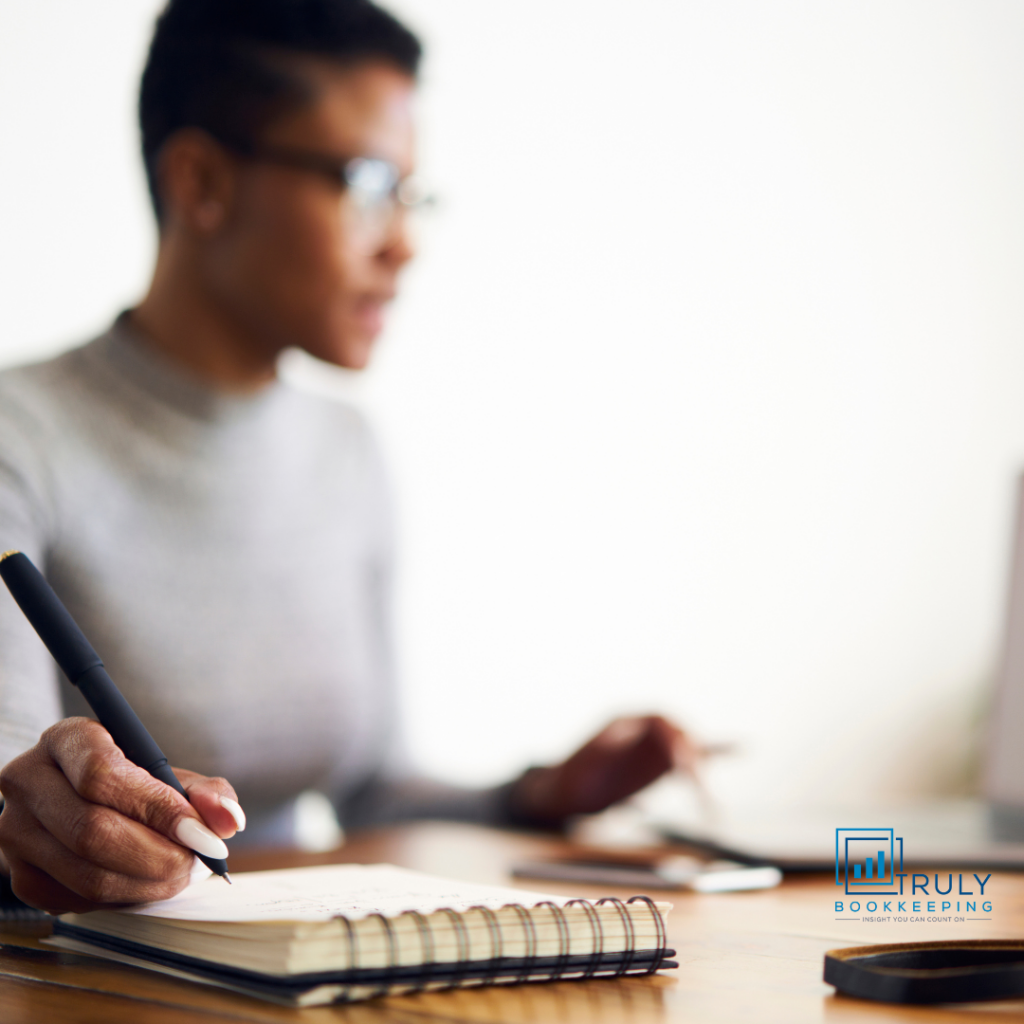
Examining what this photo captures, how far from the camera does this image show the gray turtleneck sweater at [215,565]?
3.42ft

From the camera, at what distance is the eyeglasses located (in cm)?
115

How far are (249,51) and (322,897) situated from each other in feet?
3.07

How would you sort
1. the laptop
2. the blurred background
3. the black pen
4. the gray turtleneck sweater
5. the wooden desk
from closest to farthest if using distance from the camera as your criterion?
the wooden desk → the black pen → the laptop → the gray turtleneck sweater → the blurred background

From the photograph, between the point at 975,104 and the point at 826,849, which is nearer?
the point at 826,849

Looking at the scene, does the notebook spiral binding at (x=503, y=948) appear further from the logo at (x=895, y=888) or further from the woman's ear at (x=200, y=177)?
the woman's ear at (x=200, y=177)

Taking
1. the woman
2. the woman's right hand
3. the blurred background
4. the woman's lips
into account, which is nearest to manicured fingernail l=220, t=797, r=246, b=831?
the woman's right hand

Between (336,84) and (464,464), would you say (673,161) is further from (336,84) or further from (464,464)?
(336,84)

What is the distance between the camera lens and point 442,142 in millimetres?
2465

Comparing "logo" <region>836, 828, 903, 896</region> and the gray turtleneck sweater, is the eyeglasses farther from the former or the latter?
"logo" <region>836, 828, 903, 896</region>

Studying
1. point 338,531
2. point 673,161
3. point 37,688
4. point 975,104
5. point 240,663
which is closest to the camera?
point 37,688

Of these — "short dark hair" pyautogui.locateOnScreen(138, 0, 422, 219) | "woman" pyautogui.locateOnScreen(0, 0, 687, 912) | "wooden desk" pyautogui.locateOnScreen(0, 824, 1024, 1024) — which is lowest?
"wooden desk" pyautogui.locateOnScreen(0, 824, 1024, 1024)

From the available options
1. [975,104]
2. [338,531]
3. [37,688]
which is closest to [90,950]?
[37,688]

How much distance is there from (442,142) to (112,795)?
7.13ft

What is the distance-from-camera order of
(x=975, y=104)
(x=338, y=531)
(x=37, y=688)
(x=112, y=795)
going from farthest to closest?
(x=975, y=104) → (x=338, y=531) → (x=37, y=688) → (x=112, y=795)
